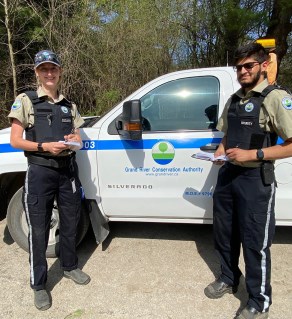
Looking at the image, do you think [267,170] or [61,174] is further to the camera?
[61,174]

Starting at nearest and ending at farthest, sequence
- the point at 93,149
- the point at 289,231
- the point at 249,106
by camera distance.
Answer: the point at 249,106
the point at 93,149
the point at 289,231

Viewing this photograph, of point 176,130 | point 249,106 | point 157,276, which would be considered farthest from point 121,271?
point 249,106

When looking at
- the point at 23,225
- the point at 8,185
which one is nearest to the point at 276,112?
the point at 23,225

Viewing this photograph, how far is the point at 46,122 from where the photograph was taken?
8.50ft

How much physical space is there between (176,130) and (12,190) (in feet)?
6.34

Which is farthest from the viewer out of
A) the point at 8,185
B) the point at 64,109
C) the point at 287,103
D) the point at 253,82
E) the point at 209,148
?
the point at 8,185

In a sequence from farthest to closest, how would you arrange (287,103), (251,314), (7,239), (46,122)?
(7,239), (46,122), (251,314), (287,103)

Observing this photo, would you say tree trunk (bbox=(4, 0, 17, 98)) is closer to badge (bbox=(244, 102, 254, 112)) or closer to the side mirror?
the side mirror

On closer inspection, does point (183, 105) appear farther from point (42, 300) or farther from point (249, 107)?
point (42, 300)

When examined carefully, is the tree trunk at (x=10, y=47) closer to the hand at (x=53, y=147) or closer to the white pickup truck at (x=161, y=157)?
the white pickup truck at (x=161, y=157)

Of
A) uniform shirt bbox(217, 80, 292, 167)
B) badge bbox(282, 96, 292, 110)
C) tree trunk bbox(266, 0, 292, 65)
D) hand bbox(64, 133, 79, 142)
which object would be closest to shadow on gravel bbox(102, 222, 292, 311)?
hand bbox(64, 133, 79, 142)

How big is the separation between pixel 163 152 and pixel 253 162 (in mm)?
988

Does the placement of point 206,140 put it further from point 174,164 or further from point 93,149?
point 93,149

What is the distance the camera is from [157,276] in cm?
312
